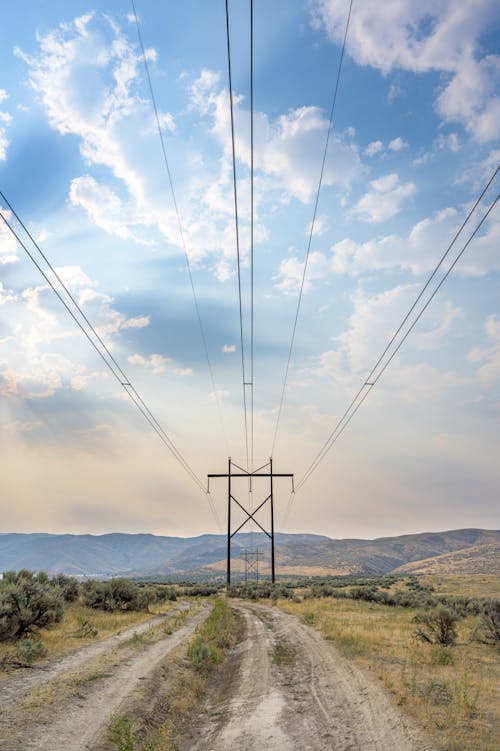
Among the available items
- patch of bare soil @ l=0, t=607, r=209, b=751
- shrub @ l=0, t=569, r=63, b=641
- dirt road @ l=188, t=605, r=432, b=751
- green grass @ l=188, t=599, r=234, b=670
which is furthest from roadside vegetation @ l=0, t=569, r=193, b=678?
dirt road @ l=188, t=605, r=432, b=751

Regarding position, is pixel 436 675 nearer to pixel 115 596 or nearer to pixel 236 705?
pixel 236 705

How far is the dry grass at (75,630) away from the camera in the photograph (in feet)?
57.8

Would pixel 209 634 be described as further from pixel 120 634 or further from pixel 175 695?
pixel 175 695

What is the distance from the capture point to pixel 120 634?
24.1 m

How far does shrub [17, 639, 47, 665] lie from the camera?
54.2ft

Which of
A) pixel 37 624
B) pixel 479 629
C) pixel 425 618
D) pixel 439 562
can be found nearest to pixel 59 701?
pixel 37 624

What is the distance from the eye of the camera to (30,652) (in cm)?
1667

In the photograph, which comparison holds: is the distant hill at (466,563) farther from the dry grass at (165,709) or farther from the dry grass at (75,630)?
the dry grass at (165,709)

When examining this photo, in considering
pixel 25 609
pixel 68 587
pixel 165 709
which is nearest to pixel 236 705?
pixel 165 709

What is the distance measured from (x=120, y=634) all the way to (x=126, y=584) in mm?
13858

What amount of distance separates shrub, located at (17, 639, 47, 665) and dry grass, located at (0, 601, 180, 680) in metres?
0.23

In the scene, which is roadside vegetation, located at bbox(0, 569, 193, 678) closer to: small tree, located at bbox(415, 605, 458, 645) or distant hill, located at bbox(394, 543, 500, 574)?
small tree, located at bbox(415, 605, 458, 645)

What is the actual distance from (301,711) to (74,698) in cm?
583

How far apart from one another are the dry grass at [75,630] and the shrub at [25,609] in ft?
1.66
